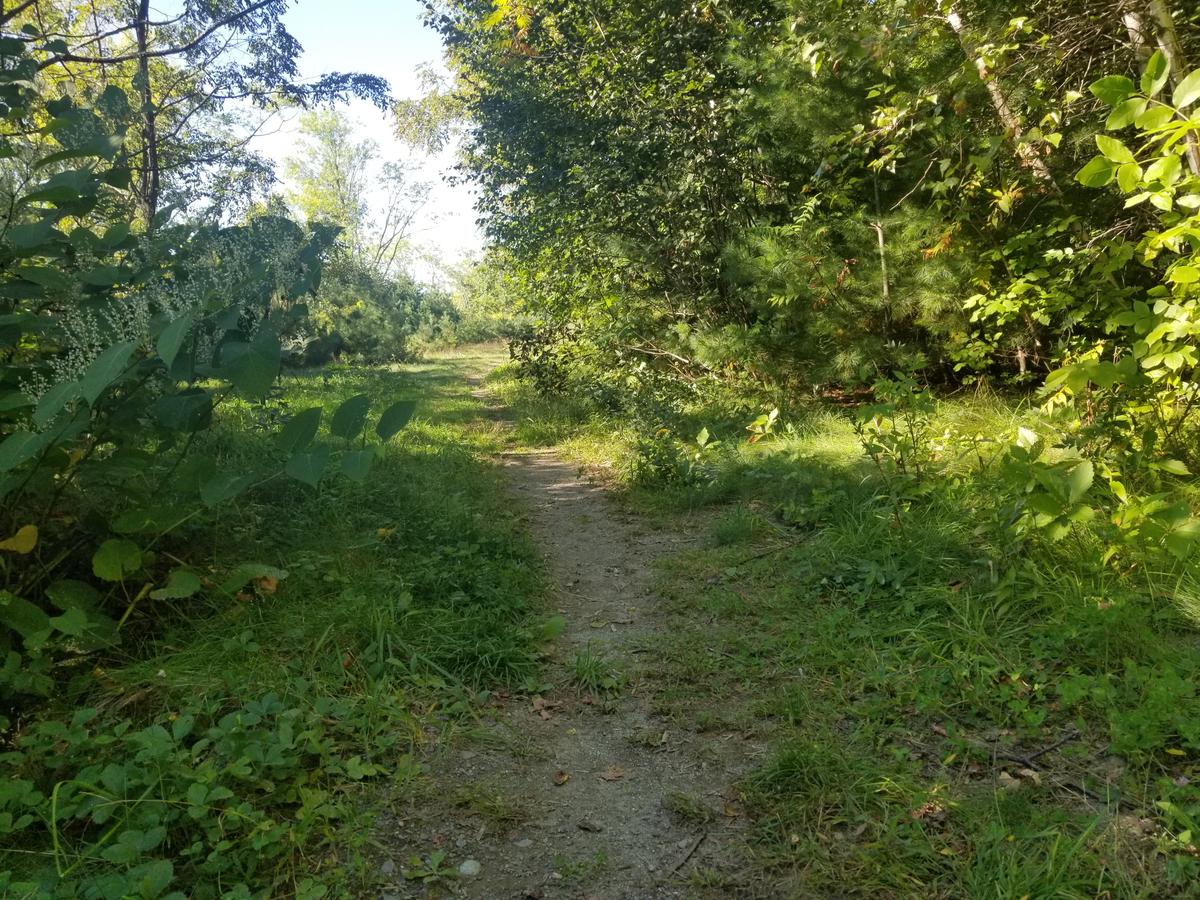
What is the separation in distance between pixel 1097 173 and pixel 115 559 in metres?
3.80

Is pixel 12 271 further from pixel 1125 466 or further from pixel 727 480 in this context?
pixel 1125 466

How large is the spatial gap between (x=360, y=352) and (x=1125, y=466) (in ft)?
60.8

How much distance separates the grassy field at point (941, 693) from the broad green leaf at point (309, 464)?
1683 mm

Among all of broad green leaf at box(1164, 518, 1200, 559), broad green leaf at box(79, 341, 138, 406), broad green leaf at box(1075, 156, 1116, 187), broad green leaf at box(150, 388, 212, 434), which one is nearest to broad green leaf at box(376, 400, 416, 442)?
broad green leaf at box(79, 341, 138, 406)

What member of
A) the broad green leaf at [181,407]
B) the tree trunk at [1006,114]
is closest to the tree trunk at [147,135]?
the broad green leaf at [181,407]

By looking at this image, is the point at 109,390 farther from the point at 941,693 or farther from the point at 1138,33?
the point at 1138,33

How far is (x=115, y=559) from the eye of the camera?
2715 mm

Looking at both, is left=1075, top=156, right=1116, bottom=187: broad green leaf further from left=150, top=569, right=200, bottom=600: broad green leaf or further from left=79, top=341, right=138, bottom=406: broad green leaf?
left=150, top=569, right=200, bottom=600: broad green leaf

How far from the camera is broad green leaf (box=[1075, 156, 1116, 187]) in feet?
7.77

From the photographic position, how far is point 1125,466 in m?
3.53

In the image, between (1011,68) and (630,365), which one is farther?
(630,365)

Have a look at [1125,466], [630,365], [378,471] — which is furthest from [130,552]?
[630,365]

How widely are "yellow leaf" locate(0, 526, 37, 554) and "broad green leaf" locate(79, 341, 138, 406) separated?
88cm

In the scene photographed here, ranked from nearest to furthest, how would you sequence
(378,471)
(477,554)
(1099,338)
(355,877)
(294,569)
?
(355,877) < (294,569) < (477,554) < (1099,338) < (378,471)
